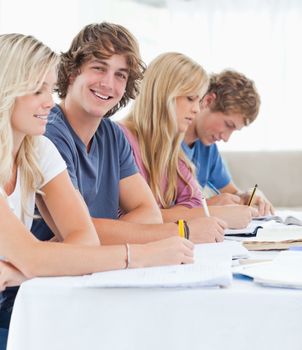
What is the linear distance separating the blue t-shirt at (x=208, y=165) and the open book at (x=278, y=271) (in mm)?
1468

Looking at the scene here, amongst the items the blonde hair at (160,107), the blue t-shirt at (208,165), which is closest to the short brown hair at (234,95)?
the blue t-shirt at (208,165)

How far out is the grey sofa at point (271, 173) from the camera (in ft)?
15.4

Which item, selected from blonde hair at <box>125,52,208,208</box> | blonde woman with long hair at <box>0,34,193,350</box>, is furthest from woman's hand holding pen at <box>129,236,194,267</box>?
blonde hair at <box>125,52,208,208</box>

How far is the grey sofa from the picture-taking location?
185 inches

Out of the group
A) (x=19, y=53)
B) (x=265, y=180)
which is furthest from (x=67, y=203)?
(x=265, y=180)

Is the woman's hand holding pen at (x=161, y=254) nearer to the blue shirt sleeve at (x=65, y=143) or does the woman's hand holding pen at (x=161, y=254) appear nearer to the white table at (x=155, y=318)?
the white table at (x=155, y=318)

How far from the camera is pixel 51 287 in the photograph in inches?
51.4

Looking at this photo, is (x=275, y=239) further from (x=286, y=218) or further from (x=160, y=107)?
(x=160, y=107)

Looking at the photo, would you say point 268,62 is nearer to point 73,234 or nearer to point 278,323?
point 73,234

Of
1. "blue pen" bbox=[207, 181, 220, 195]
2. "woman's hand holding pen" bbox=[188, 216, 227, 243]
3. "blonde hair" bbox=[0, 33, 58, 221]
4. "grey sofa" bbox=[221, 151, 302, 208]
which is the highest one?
"blonde hair" bbox=[0, 33, 58, 221]

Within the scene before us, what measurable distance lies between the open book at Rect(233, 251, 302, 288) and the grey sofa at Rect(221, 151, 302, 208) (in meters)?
3.08

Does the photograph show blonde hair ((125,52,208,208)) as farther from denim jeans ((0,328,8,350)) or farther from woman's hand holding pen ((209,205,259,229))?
denim jeans ((0,328,8,350))

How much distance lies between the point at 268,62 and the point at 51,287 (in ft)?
13.5

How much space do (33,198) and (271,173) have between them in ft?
10.4
